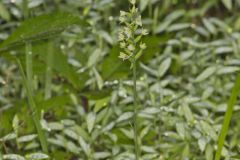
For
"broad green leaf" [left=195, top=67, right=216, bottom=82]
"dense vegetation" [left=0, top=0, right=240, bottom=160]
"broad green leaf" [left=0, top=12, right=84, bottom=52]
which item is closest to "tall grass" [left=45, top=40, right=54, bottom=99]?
"dense vegetation" [left=0, top=0, right=240, bottom=160]

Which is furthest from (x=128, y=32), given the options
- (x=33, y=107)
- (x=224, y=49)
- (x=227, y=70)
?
(x=224, y=49)

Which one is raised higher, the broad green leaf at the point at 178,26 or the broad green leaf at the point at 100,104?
the broad green leaf at the point at 178,26

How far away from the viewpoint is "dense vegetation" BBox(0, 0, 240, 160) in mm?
1982

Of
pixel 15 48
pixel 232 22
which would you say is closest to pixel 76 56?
pixel 15 48

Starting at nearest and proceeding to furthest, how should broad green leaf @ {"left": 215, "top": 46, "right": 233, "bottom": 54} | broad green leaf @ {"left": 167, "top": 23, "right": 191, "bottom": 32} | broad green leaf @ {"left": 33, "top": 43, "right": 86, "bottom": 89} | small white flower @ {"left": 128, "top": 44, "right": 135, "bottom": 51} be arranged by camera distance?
small white flower @ {"left": 128, "top": 44, "right": 135, "bottom": 51} < broad green leaf @ {"left": 33, "top": 43, "right": 86, "bottom": 89} < broad green leaf @ {"left": 215, "top": 46, "right": 233, "bottom": 54} < broad green leaf @ {"left": 167, "top": 23, "right": 191, "bottom": 32}

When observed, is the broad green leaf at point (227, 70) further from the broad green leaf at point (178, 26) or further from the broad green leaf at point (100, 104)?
the broad green leaf at point (100, 104)

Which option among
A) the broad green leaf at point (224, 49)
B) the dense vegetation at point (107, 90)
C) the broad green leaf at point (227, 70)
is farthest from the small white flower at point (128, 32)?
the broad green leaf at point (224, 49)

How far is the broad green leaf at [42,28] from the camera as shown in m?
2.03

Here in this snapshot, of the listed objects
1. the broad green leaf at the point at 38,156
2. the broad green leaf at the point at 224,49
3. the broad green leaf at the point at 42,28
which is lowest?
the broad green leaf at the point at 38,156

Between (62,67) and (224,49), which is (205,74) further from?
(62,67)

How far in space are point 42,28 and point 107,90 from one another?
36 cm

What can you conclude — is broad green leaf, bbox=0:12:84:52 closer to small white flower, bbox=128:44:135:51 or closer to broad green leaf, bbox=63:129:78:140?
broad green leaf, bbox=63:129:78:140

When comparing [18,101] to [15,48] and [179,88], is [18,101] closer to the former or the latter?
[15,48]

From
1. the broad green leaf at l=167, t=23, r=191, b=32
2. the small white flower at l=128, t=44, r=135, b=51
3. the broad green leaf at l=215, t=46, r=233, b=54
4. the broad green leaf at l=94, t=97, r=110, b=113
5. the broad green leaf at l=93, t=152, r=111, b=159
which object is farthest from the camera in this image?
the broad green leaf at l=167, t=23, r=191, b=32
